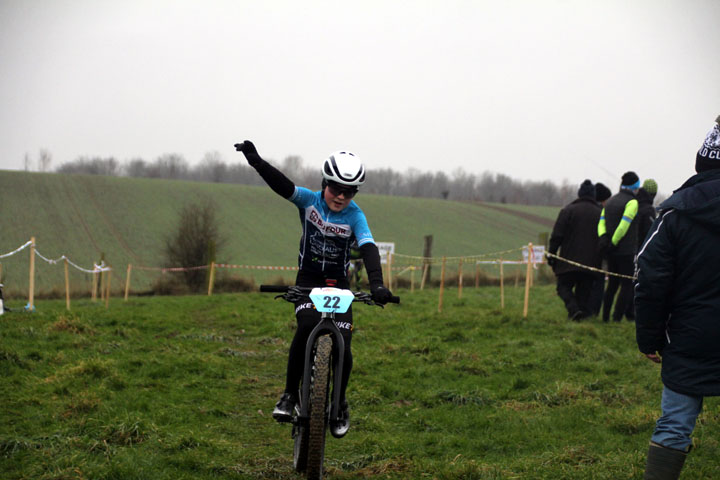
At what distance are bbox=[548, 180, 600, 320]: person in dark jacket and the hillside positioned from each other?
23.7m

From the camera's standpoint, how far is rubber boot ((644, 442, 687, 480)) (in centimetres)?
349

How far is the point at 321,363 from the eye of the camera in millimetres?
4336

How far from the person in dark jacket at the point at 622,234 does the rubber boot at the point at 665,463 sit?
879 cm

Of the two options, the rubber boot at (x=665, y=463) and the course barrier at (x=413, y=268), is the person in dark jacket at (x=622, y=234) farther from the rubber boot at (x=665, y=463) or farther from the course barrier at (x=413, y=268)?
the rubber boot at (x=665, y=463)

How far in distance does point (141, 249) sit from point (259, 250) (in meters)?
8.35

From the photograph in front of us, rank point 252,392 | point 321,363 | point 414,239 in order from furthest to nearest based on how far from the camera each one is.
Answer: point 414,239, point 252,392, point 321,363

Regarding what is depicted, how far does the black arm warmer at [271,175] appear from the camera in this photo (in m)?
4.88

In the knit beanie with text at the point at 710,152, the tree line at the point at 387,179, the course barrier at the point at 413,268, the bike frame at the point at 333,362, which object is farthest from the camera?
the tree line at the point at 387,179

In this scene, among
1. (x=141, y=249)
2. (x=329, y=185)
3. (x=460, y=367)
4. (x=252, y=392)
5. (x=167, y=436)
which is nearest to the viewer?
(x=329, y=185)

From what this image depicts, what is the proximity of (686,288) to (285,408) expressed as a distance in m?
2.81

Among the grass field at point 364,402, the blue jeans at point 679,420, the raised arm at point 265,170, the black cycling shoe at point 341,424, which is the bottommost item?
the grass field at point 364,402

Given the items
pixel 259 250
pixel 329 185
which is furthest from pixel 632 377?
pixel 259 250

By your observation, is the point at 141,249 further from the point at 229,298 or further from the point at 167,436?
the point at 167,436

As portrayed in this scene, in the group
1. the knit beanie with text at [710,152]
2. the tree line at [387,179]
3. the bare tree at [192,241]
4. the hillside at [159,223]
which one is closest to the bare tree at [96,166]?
the tree line at [387,179]
